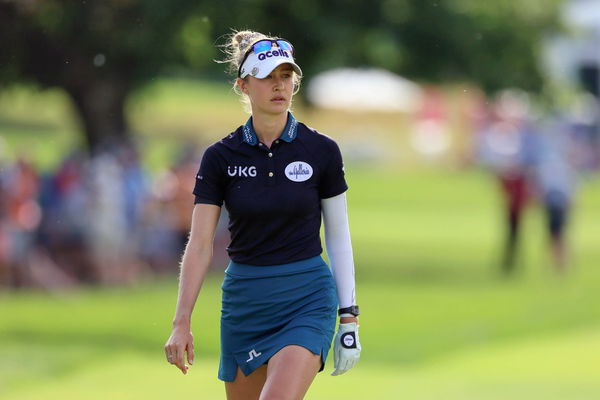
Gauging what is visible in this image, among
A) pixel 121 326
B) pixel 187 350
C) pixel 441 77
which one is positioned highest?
pixel 441 77

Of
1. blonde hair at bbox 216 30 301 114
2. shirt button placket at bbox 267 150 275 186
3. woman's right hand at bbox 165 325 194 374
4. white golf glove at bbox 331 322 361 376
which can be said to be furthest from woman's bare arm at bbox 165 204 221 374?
white golf glove at bbox 331 322 361 376

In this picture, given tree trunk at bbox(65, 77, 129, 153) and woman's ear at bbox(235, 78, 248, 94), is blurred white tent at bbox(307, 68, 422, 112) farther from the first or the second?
woman's ear at bbox(235, 78, 248, 94)

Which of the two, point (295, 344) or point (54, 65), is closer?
point (295, 344)

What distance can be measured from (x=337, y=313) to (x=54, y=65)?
17292 mm

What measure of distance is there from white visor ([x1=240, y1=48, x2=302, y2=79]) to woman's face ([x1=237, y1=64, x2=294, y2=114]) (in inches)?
1.1

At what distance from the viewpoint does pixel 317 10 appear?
2127cm

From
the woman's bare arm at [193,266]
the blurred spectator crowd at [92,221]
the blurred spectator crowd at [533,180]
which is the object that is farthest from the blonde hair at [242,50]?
the blurred spectator crowd at [533,180]

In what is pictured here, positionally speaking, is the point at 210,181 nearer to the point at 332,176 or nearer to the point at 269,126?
the point at 269,126

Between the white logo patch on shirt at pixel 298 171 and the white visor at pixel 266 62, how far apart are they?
40cm

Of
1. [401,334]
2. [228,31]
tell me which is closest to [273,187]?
[401,334]

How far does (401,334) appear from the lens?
15.3 metres

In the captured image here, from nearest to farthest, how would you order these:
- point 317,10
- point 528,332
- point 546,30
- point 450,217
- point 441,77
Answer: point 528,332 → point 317,10 → point 441,77 → point 546,30 → point 450,217

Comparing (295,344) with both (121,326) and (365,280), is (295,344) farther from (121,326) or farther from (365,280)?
(365,280)

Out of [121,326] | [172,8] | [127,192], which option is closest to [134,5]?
[172,8]
